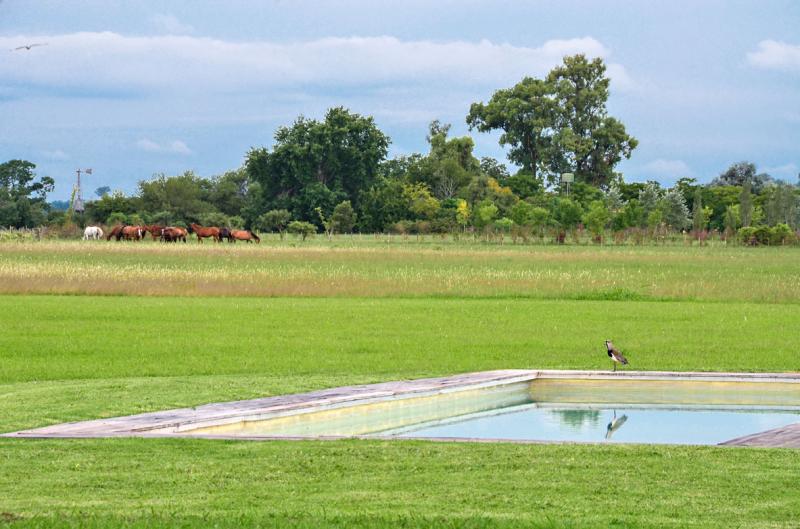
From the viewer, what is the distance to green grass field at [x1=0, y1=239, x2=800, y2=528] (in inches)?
281

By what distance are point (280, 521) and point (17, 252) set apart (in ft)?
160

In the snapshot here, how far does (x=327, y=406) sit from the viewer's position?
11.3 meters

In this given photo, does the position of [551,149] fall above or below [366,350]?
above

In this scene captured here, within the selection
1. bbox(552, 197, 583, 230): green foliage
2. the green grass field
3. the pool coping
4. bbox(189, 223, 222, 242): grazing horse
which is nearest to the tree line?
bbox(552, 197, 583, 230): green foliage

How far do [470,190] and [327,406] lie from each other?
88727 mm

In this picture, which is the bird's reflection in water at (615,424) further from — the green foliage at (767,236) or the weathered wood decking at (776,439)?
the green foliage at (767,236)

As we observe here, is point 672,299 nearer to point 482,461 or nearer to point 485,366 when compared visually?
point 485,366

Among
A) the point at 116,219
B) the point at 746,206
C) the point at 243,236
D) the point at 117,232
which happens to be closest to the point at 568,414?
the point at 243,236

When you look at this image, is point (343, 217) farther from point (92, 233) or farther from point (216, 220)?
point (92, 233)

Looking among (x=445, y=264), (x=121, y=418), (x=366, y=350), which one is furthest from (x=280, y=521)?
(x=445, y=264)

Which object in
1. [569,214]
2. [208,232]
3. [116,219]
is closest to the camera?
[208,232]

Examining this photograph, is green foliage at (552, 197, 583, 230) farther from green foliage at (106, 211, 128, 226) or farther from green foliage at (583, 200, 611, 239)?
green foliage at (106, 211, 128, 226)

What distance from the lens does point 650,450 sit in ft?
30.0

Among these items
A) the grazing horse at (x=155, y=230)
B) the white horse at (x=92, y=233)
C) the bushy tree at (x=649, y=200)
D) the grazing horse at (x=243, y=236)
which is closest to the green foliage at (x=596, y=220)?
the bushy tree at (x=649, y=200)
